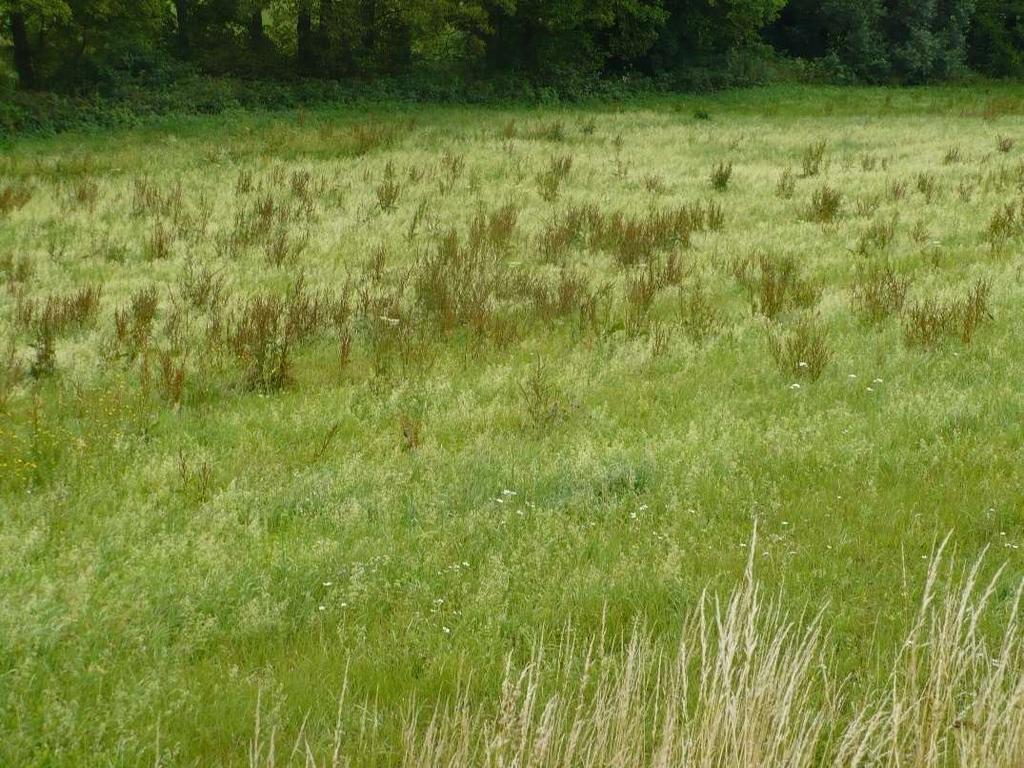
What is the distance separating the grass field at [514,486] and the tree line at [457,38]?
14427 mm

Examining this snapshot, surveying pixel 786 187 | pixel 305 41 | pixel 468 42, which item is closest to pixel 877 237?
pixel 786 187

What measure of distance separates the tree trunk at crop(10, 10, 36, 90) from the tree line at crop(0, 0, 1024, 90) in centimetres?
4

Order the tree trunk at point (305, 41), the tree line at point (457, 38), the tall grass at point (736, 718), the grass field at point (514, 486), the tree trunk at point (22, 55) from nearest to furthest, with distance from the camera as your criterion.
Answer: the tall grass at point (736, 718) → the grass field at point (514, 486) → the tree trunk at point (22, 55) → the tree line at point (457, 38) → the tree trunk at point (305, 41)

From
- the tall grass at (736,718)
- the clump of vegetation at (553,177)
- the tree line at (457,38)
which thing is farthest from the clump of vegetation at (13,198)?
the tall grass at (736,718)

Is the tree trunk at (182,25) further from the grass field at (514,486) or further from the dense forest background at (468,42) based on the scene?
the grass field at (514,486)

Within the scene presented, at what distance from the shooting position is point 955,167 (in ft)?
51.8

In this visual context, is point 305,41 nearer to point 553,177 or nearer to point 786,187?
point 553,177

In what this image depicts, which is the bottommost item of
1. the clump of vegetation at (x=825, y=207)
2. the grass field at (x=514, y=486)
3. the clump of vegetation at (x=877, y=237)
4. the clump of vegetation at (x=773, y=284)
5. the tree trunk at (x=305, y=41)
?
the grass field at (x=514, y=486)

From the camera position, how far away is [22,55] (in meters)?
24.7

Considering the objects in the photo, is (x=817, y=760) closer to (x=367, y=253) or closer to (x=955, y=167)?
(x=367, y=253)

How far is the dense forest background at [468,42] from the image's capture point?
25266mm

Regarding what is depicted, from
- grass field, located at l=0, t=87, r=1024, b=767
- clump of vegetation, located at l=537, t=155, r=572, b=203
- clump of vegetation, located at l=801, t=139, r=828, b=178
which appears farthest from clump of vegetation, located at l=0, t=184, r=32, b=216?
clump of vegetation, located at l=801, t=139, r=828, b=178

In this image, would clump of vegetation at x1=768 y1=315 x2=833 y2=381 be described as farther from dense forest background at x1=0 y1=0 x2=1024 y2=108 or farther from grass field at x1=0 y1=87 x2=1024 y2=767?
dense forest background at x1=0 y1=0 x2=1024 y2=108

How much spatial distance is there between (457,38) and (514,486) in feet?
113
